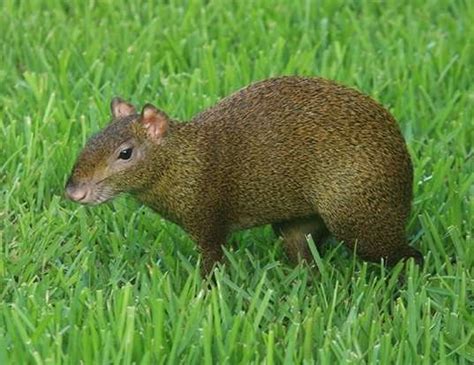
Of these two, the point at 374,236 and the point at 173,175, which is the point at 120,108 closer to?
the point at 173,175

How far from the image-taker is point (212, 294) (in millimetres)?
4375

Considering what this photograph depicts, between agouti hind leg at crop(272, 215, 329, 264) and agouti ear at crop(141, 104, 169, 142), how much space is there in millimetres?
586

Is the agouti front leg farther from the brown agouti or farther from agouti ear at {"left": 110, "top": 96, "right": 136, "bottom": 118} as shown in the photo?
agouti ear at {"left": 110, "top": 96, "right": 136, "bottom": 118}

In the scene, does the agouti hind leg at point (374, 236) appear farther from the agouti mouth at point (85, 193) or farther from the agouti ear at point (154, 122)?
the agouti mouth at point (85, 193)

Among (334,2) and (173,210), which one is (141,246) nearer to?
(173,210)

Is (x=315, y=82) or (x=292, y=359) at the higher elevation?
(x=315, y=82)

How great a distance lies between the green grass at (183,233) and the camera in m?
4.19

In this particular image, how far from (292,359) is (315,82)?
1.28 m

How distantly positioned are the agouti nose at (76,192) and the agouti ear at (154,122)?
0.35 metres

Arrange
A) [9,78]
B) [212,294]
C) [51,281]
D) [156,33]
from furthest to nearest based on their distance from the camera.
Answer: [156,33]
[9,78]
[51,281]
[212,294]

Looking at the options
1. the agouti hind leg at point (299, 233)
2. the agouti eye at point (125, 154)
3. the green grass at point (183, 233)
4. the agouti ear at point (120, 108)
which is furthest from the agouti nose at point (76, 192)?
the agouti hind leg at point (299, 233)

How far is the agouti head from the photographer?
4609 millimetres

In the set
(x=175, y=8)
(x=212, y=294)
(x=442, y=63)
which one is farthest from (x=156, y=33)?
(x=212, y=294)

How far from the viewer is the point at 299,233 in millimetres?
5051
